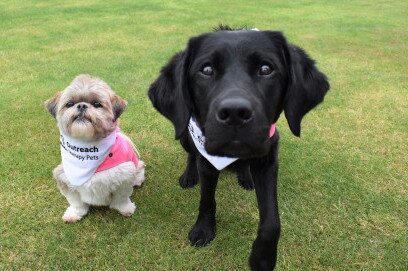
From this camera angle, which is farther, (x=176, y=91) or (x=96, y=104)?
(x=96, y=104)

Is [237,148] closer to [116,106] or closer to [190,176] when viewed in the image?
[116,106]

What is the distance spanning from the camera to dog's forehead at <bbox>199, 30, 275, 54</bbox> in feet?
8.39

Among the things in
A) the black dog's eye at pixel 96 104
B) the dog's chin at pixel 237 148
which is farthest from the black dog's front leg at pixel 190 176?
the dog's chin at pixel 237 148

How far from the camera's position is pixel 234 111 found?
2.12 metres

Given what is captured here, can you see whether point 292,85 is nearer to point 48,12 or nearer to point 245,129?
point 245,129

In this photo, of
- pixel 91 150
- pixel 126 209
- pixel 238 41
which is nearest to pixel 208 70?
pixel 238 41

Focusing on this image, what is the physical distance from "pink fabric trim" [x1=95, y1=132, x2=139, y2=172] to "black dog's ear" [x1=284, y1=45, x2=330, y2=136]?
5.06 ft

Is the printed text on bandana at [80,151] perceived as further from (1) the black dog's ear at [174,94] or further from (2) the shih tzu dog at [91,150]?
(1) the black dog's ear at [174,94]

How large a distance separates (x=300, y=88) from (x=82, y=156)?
71.9 inches

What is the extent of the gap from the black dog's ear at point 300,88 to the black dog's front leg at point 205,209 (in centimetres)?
79

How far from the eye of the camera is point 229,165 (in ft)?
9.71

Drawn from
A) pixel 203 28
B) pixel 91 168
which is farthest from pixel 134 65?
pixel 91 168

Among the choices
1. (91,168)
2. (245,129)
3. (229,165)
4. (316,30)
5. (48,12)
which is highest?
(245,129)

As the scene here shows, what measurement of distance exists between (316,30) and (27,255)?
31.7ft
